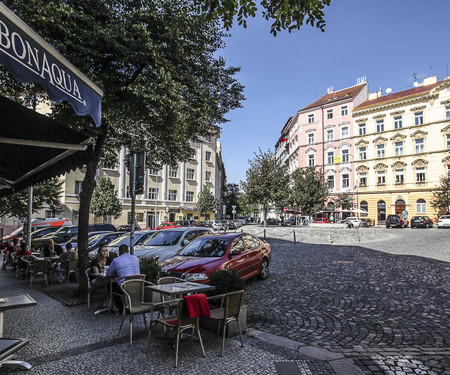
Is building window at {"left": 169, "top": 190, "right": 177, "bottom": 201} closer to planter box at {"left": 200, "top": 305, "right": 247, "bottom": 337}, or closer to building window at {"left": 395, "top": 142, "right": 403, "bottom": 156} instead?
building window at {"left": 395, "top": 142, "right": 403, "bottom": 156}

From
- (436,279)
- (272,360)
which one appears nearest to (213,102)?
(272,360)

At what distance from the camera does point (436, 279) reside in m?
9.68

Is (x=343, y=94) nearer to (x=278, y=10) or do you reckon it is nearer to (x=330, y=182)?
(x=330, y=182)

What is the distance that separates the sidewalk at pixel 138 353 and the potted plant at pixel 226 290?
18 cm

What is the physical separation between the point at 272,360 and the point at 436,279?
7955mm

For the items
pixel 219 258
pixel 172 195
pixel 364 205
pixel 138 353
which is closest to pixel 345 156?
pixel 364 205

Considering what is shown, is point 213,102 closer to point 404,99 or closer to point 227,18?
point 227,18

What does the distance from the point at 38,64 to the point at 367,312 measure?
6.92 metres

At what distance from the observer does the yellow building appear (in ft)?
147

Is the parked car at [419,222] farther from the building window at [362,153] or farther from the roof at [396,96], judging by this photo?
the roof at [396,96]

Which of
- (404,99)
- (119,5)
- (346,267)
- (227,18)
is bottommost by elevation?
(346,267)

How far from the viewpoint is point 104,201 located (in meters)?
38.7

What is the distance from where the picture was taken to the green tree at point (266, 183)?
38812mm

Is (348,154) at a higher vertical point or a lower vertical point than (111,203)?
higher
